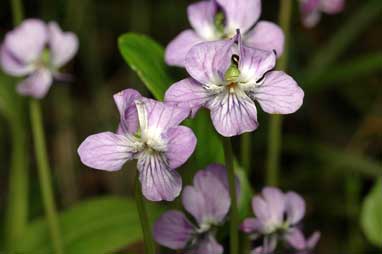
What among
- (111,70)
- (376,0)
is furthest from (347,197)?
(111,70)

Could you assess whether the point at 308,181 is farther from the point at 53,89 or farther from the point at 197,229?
the point at 197,229

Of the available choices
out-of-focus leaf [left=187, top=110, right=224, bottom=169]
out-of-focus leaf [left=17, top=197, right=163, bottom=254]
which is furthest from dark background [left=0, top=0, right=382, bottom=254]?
out-of-focus leaf [left=187, top=110, right=224, bottom=169]

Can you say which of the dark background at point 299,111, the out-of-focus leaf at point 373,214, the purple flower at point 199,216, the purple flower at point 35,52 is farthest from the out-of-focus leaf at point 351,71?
the purple flower at point 199,216

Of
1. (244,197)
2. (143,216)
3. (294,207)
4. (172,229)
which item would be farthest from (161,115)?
(244,197)

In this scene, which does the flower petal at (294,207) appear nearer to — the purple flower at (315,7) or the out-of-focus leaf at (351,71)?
the purple flower at (315,7)

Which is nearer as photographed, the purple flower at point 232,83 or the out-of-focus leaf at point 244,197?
the purple flower at point 232,83

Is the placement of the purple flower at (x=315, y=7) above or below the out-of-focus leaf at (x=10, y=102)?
above

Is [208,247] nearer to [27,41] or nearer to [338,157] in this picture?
[27,41]
